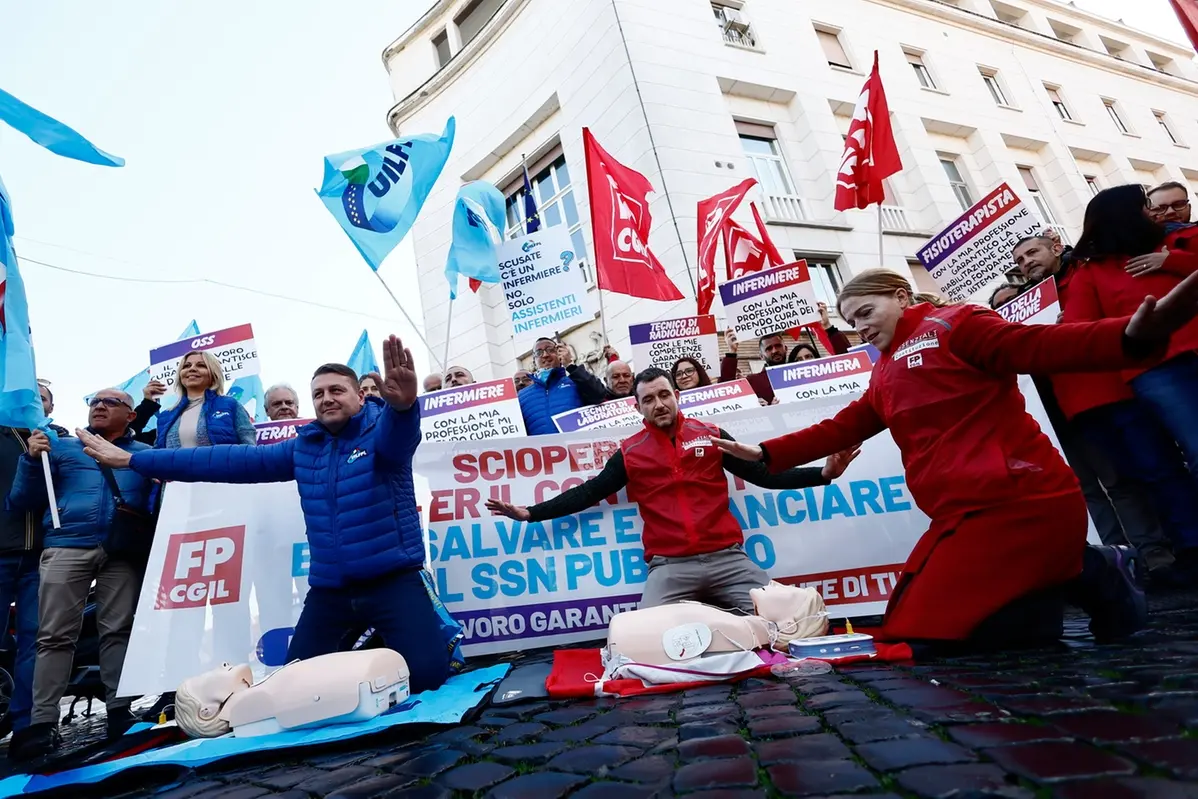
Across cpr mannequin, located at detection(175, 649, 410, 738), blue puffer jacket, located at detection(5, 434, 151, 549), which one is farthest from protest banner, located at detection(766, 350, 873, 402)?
blue puffer jacket, located at detection(5, 434, 151, 549)

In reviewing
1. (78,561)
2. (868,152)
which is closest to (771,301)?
(868,152)

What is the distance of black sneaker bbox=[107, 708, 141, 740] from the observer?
134 inches

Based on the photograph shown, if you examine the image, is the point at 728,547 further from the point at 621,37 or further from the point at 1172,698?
the point at 621,37

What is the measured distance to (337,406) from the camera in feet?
11.5

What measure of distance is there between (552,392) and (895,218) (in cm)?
1237

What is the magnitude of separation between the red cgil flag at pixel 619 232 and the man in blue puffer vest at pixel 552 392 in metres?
1.48

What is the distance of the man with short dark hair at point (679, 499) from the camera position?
3.55 metres

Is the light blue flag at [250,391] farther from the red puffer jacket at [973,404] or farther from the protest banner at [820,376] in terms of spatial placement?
the red puffer jacket at [973,404]

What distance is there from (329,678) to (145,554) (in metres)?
2.42

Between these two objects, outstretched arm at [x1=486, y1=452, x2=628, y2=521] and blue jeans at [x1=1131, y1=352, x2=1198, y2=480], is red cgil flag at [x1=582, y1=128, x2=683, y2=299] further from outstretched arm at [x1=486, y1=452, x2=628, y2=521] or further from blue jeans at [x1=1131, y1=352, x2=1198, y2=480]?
blue jeans at [x1=1131, y1=352, x2=1198, y2=480]

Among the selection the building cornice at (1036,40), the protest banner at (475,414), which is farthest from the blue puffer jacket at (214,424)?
the building cornice at (1036,40)

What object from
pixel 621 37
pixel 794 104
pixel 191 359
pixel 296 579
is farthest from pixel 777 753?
pixel 794 104

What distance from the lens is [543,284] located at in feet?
25.3

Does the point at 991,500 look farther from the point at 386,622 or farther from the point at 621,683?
the point at 386,622
